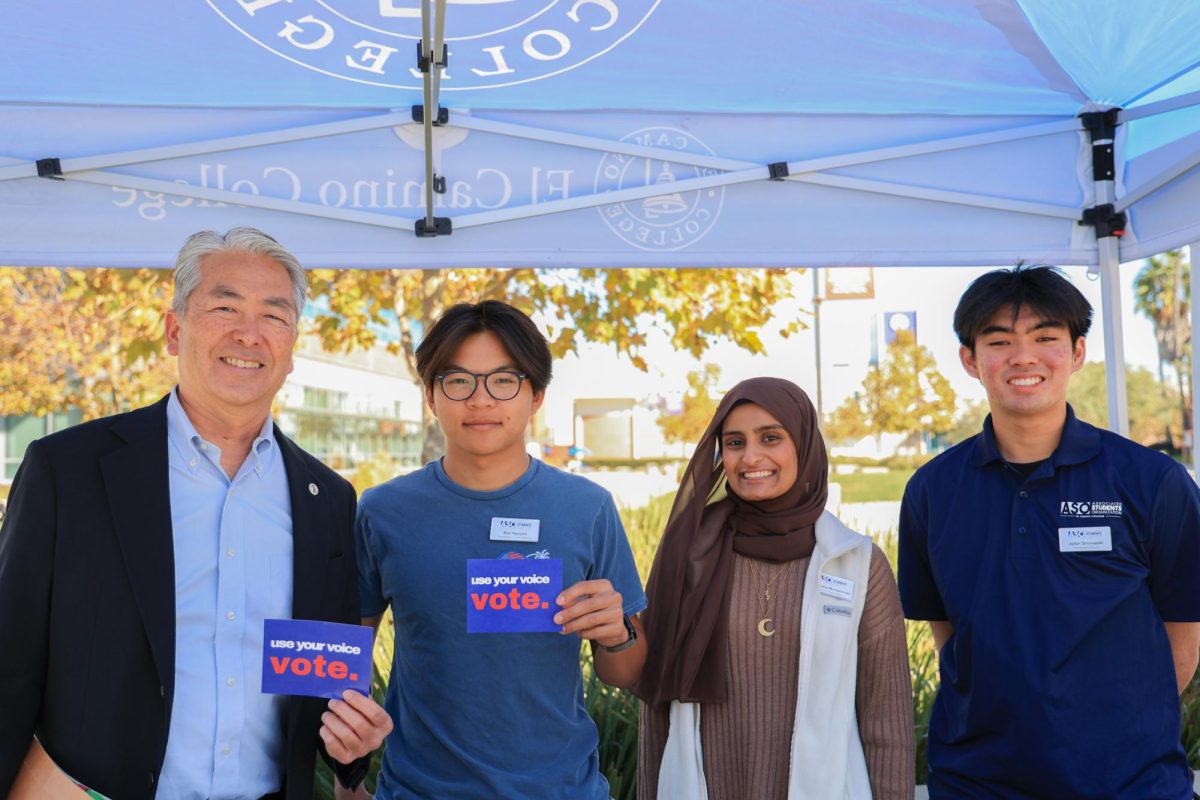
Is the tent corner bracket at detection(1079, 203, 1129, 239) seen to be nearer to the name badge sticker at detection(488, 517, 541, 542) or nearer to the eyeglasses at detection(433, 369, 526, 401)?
the eyeglasses at detection(433, 369, 526, 401)

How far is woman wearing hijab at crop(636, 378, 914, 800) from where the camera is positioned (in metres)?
2.68

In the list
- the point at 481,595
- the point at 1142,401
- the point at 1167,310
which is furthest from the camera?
the point at 1142,401

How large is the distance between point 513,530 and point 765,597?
2.72 feet

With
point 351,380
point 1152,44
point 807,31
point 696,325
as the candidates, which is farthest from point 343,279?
point 351,380

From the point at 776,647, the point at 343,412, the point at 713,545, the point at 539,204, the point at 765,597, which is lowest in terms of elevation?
the point at 776,647

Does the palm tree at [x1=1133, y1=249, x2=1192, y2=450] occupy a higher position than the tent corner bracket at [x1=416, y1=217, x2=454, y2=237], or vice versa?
the palm tree at [x1=1133, y1=249, x2=1192, y2=450]

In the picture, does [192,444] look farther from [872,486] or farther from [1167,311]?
[1167,311]

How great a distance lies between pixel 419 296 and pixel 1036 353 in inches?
306

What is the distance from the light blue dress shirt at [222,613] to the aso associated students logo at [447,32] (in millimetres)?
1872

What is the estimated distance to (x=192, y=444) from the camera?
6.94ft

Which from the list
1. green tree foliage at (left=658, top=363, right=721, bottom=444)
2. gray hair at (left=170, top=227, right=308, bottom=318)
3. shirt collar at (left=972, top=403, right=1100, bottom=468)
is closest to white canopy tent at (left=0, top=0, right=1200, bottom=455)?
gray hair at (left=170, top=227, right=308, bottom=318)

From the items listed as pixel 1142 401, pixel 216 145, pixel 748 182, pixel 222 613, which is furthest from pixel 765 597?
pixel 1142 401

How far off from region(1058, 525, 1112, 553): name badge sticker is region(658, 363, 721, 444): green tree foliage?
23.0m

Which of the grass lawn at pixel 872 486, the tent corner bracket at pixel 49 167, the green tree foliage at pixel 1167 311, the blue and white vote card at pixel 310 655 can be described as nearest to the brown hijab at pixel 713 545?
the blue and white vote card at pixel 310 655
